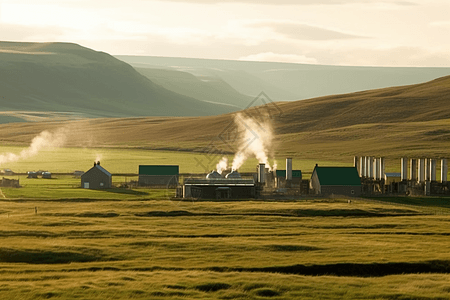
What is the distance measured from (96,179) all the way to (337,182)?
39.1 metres

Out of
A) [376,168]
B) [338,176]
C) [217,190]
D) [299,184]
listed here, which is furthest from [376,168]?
[217,190]

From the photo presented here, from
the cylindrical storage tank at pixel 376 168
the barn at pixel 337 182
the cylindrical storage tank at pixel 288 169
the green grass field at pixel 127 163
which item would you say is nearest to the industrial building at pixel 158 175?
the cylindrical storage tank at pixel 288 169

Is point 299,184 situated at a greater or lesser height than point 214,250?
greater

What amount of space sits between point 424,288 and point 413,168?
74.8 m

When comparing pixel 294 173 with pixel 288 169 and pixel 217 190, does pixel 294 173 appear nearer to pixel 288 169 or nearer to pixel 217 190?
pixel 288 169

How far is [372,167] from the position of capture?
116 metres

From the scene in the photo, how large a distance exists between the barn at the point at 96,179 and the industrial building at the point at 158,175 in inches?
385

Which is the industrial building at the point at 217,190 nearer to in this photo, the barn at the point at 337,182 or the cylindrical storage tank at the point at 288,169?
the barn at the point at 337,182

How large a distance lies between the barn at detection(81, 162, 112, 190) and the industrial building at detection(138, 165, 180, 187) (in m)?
9.77

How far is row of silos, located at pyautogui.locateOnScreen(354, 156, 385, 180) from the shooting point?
112938mm

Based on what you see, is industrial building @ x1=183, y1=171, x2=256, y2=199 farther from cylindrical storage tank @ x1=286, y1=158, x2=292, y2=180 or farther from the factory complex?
cylindrical storage tank @ x1=286, y1=158, x2=292, y2=180

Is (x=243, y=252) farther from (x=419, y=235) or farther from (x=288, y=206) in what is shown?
(x=288, y=206)

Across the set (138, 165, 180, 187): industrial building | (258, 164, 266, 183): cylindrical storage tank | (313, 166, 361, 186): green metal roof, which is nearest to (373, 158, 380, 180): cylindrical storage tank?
(313, 166, 361, 186): green metal roof

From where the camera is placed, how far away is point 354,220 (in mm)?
71000
